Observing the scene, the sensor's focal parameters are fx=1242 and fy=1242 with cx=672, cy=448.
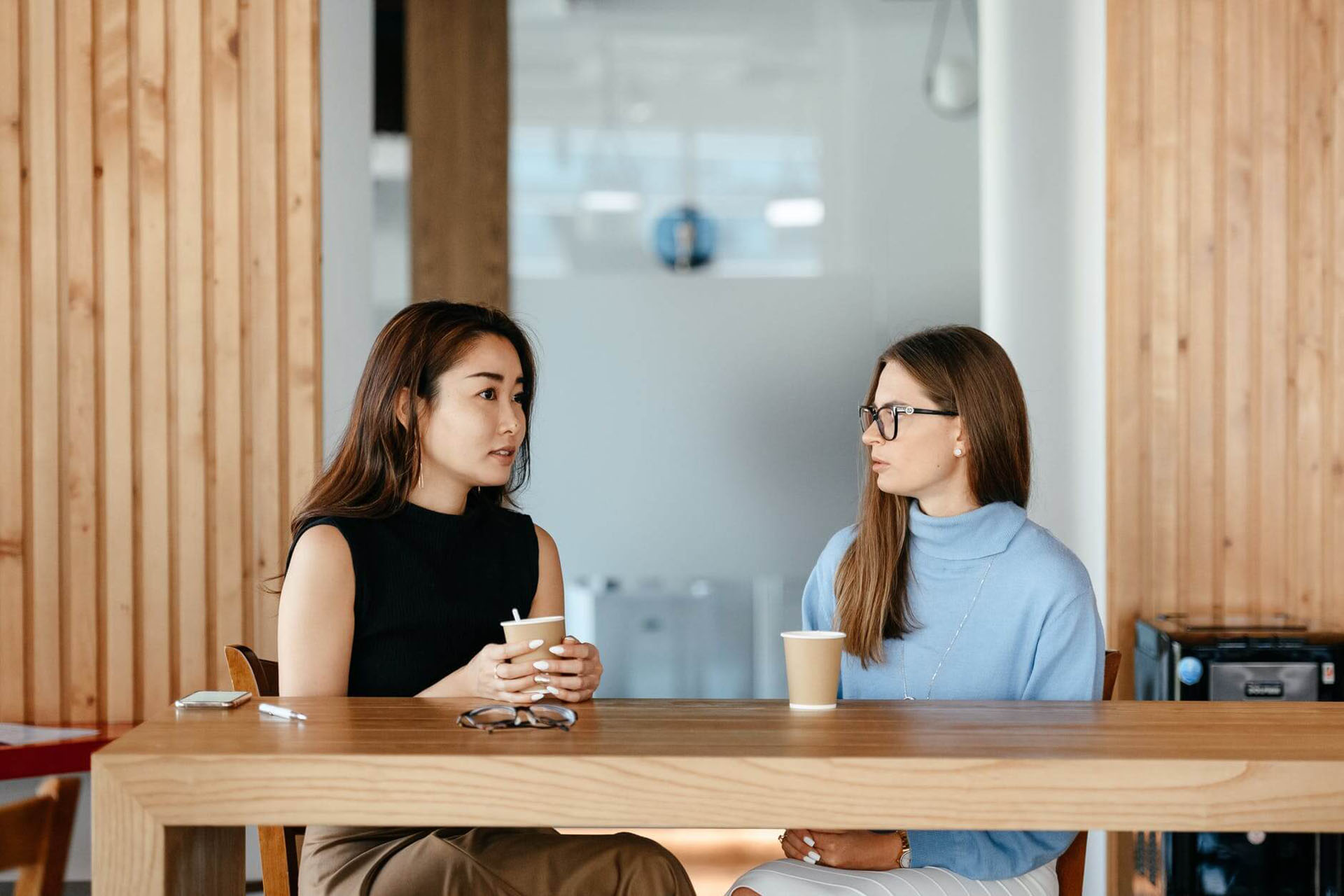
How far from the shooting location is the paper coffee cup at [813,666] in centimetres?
151

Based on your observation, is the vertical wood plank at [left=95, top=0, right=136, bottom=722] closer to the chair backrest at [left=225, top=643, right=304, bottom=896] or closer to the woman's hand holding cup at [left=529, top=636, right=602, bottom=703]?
the chair backrest at [left=225, top=643, right=304, bottom=896]

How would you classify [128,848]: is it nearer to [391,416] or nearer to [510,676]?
[510,676]

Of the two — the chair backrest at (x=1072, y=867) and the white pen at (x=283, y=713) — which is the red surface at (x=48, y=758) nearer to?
the white pen at (x=283, y=713)

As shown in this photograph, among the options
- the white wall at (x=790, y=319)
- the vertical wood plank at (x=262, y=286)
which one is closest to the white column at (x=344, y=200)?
the vertical wood plank at (x=262, y=286)

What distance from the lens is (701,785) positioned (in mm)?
1241

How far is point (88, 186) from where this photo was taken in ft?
11.0

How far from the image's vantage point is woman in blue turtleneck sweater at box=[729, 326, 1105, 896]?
74.1 inches

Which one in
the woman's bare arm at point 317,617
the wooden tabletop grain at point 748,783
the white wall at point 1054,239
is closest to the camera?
the wooden tabletop grain at point 748,783

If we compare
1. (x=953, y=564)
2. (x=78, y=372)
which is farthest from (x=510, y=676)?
(x=78, y=372)

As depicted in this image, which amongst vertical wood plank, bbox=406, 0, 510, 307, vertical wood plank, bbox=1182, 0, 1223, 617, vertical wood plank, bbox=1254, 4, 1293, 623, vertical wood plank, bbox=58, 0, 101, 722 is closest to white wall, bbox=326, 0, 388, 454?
vertical wood plank, bbox=406, 0, 510, 307

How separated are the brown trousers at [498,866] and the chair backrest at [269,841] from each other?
268mm

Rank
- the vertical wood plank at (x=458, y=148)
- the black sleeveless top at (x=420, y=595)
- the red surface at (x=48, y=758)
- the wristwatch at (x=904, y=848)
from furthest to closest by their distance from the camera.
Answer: the vertical wood plank at (x=458, y=148), the red surface at (x=48, y=758), the black sleeveless top at (x=420, y=595), the wristwatch at (x=904, y=848)

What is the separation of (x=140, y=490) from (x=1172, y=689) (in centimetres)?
273

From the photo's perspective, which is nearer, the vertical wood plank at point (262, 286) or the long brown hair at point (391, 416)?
the long brown hair at point (391, 416)
